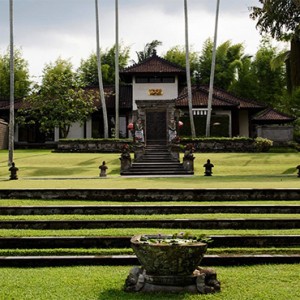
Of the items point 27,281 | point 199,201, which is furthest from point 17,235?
point 199,201

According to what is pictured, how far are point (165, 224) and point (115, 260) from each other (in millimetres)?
2015

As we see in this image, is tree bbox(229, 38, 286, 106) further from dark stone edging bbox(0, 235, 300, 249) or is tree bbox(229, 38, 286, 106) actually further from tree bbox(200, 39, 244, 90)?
dark stone edging bbox(0, 235, 300, 249)

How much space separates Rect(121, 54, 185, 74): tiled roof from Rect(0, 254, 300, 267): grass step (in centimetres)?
3197

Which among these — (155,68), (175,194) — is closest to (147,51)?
(155,68)

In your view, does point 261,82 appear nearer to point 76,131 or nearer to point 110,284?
point 76,131

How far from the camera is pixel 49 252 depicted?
8.51 meters

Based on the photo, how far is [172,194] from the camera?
41.3 feet

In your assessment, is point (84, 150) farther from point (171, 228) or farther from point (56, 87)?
point (171, 228)

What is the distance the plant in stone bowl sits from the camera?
6.40 metres

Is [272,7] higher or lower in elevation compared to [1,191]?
higher

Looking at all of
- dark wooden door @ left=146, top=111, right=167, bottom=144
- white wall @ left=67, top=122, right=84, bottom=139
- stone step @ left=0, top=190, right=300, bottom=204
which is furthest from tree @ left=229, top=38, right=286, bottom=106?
stone step @ left=0, top=190, right=300, bottom=204

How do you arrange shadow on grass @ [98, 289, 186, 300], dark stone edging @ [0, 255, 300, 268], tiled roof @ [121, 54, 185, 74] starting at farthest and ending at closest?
tiled roof @ [121, 54, 185, 74] → dark stone edging @ [0, 255, 300, 268] → shadow on grass @ [98, 289, 186, 300]

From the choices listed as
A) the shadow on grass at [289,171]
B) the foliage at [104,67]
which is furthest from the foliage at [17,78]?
the shadow on grass at [289,171]

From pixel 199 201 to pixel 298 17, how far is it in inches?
945
